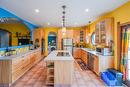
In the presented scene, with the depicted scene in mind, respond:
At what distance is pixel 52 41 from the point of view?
41.0 ft

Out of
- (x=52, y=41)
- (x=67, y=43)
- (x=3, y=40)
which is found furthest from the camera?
(x=52, y=41)

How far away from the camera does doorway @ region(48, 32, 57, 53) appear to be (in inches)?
488

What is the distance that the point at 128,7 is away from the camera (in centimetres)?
457

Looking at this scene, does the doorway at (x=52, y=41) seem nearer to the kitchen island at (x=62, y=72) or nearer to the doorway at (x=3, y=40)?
the doorway at (x=3, y=40)

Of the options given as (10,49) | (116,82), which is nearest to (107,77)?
(116,82)

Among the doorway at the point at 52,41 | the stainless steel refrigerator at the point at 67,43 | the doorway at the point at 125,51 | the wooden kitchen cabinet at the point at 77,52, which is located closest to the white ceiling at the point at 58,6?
the doorway at the point at 125,51

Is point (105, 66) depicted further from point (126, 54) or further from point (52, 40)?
point (52, 40)

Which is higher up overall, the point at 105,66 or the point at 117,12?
the point at 117,12

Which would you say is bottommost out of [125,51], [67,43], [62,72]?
Result: [62,72]

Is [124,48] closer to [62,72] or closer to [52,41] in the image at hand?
[62,72]

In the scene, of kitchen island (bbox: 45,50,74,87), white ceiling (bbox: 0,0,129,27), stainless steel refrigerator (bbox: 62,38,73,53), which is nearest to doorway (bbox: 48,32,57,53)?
stainless steel refrigerator (bbox: 62,38,73,53)

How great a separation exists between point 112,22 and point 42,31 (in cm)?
680

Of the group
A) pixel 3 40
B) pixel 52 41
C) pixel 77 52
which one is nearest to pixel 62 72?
pixel 3 40

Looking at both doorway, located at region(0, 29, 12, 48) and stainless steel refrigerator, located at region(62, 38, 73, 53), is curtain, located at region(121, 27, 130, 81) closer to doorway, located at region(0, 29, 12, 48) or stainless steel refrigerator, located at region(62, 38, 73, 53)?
doorway, located at region(0, 29, 12, 48)
